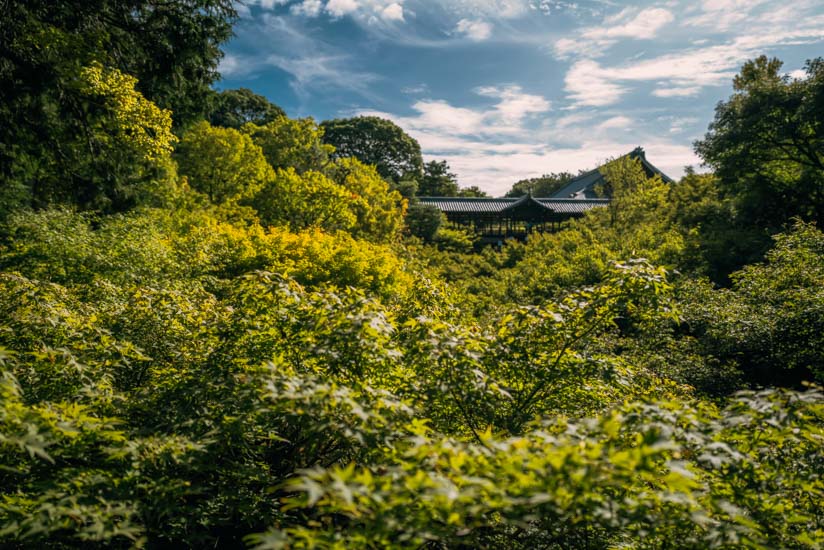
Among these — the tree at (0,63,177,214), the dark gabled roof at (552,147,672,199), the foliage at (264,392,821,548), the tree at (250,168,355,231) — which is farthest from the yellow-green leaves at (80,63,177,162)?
the dark gabled roof at (552,147,672,199)

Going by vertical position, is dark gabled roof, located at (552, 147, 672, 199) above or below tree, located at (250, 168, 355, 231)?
above

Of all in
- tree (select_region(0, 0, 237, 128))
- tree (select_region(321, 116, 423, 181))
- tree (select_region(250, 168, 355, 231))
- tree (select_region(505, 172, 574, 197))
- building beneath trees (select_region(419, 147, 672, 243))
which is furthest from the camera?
tree (select_region(505, 172, 574, 197))

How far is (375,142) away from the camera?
1663 inches

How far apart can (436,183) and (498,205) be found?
797 cm

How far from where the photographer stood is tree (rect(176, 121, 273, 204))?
1936cm

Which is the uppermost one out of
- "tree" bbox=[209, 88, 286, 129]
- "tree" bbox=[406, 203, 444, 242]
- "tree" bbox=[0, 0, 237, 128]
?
"tree" bbox=[209, 88, 286, 129]

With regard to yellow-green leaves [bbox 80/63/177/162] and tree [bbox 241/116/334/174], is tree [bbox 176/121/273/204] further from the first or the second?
yellow-green leaves [bbox 80/63/177/162]

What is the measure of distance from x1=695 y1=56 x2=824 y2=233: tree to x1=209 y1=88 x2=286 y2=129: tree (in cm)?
2939

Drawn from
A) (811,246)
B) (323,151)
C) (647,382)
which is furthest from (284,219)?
(811,246)

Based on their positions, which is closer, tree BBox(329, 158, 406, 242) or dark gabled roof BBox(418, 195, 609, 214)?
tree BBox(329, 158, 406, 242)

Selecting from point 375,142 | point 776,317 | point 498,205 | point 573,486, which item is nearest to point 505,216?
point 498,205

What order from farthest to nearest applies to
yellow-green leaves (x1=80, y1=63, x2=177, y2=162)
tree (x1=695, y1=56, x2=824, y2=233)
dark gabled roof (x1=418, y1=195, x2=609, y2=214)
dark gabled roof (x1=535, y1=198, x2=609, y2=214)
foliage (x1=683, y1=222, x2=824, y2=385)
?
1. dark gabled roof (x1=535, y1=198, x2=609, y2=214)
2. dark gabled roof (x1=418, y1=195, x2=609, y2=214)
3. tree (x1=695, y1=56, x2=824, y2=233)
4. yellow-green leaves (x1=80, y1=63, x2=177, y2=162)
5. foliage (x1=683, y1=222, x2=824, y2=385)

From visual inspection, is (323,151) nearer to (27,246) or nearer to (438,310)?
(27,246)

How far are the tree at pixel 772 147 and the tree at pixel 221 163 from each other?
18.6 m
